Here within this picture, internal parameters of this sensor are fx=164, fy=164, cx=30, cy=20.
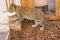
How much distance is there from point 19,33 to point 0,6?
37cm

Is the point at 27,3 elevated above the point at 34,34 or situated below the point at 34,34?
above

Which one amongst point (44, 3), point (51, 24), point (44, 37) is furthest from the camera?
point (44, 3)

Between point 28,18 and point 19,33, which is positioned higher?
point 28,18

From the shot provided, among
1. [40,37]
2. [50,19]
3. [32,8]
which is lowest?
[40,37]

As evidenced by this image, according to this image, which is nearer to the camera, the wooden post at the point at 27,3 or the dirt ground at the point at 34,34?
the dirt ground at the point at 34,34

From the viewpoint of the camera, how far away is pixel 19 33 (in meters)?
1.69

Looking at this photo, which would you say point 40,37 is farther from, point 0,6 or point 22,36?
point 0,6

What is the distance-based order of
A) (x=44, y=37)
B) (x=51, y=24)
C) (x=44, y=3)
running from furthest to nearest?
1. (x=44, y=3)
2. (x=51, y=24)
3. (x=44, y=37)

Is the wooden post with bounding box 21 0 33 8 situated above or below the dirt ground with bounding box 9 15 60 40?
above

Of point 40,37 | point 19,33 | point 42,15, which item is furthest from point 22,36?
point 42,15

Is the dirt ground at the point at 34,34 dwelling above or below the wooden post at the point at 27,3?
below

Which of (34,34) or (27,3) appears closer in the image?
(34,34)

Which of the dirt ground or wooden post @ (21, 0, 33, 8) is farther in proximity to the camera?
wooden post @ (21, 0, 33, 8)

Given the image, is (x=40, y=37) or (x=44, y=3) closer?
(x=40, y=37)
